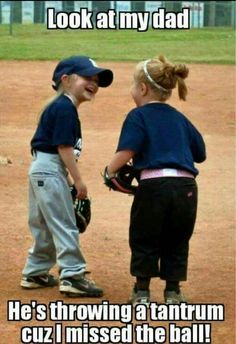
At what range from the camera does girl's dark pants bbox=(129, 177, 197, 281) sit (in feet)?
21.0

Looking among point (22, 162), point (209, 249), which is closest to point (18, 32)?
point (22, 162)

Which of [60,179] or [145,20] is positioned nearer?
[60,179]

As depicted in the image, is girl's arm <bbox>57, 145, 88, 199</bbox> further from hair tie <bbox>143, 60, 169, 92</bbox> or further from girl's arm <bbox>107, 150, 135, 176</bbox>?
hair tie <bbox>143, 60, 169, 92</bbox>

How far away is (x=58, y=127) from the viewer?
258 inches

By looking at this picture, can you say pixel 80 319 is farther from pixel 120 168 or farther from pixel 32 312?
pixel 120 168

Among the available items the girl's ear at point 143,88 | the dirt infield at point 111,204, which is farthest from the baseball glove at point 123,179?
the dirt infield at point 111,204

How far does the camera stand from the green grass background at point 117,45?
27.3 meters

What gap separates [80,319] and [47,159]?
3.58ft

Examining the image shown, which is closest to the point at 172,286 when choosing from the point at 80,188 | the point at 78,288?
the point at 78,288

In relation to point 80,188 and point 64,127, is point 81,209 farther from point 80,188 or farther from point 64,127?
point 64,127

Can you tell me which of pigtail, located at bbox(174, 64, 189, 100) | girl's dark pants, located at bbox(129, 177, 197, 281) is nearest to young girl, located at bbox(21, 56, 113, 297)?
girl's dark pants, located at bbox(129, 177, 197, 281)

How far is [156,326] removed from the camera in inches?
238

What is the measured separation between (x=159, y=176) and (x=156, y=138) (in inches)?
9.0

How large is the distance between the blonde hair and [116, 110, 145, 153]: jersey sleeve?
0.70 ft
